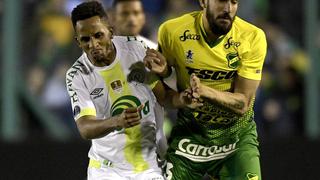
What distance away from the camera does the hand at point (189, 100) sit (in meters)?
5.89

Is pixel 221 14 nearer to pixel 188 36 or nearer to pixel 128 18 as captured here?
pixel 188 36

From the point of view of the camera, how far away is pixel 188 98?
19.4ft

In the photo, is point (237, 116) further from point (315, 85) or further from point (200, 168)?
point (315, 85)

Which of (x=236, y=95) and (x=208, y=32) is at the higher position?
(x=208, y=32)

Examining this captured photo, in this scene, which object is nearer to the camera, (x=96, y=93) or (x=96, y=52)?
(x=96, y=52)

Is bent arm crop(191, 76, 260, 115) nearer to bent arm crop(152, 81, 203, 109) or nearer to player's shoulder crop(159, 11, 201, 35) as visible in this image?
bent arm crop(152, 81, 203, 109)

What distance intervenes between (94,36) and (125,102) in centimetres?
50

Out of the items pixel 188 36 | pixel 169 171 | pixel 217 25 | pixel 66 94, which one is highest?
pixel 217 25

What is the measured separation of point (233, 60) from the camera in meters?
6.32

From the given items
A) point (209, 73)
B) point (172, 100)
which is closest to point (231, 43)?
point (209, 73)

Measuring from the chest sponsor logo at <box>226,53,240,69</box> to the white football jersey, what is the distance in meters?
0.48

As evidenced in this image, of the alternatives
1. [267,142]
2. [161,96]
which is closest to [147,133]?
[161,96]

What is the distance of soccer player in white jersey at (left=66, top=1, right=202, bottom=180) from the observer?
20.0 ft

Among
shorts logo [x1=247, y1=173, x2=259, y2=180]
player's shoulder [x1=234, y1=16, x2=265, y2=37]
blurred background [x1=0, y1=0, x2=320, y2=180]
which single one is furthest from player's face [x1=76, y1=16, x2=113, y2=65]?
blurred background [x1=0, y1=0, x2=320, y2=180]
